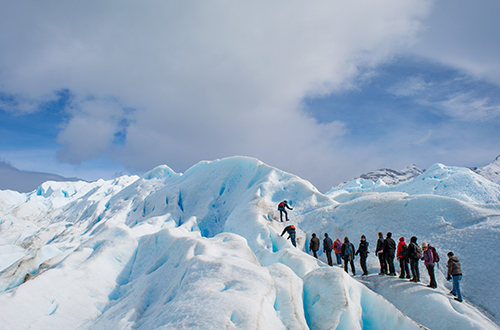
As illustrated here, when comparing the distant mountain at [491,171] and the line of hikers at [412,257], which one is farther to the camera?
the distant mountain at [491,171]

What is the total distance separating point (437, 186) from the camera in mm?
39469

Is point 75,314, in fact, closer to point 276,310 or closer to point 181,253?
point 181,253

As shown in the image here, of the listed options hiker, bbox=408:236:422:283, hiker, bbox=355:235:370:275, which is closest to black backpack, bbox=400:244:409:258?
hiker, bbox=408:236:422:283

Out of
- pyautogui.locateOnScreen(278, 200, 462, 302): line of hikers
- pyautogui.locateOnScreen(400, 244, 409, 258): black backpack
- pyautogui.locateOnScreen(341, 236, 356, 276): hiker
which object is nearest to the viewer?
pyautogui.locateOnScreen(278, 200, 462, 302): line of hikers

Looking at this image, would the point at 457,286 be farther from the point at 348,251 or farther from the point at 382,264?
the point at 348,251

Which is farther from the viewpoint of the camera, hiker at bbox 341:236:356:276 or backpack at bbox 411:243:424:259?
hiker at bbox 341:236:356:276

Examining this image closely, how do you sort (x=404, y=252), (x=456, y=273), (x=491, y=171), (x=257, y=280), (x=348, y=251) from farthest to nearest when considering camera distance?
(x=491, y=171) < (x=348, y=251) < (x=404, y=252) < (x=456, y=273) < (x=257, y=280)

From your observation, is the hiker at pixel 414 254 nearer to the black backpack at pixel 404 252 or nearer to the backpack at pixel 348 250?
the black backpack at pixel 404 252

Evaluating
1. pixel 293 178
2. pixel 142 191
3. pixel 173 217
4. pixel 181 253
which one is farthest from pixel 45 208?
pixel 181 253

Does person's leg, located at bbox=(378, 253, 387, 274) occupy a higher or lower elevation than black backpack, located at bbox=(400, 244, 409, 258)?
lower

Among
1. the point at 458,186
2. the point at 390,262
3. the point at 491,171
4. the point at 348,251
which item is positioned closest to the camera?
the point at 390,262

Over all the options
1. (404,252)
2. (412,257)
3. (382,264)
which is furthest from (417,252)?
(382,264)

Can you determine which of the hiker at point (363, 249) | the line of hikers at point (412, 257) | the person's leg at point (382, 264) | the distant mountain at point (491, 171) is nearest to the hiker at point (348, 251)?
the line of hikers at point (412, 257)

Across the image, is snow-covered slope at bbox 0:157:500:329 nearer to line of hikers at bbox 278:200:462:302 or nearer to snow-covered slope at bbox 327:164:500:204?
line of hikers at bbox 278:200:462:302
